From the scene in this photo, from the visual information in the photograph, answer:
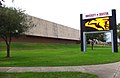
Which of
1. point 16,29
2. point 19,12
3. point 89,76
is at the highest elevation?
point 19,12

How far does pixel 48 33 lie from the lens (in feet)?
259

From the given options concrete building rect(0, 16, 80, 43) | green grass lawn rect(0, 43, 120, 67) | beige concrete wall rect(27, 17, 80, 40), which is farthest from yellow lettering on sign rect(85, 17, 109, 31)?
beige concrete wall rect(27, 17, 80, 40)

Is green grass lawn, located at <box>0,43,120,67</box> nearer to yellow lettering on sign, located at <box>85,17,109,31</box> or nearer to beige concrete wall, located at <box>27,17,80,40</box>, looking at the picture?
yellow lettering on sign, located at <box>85,17,109,31</box>

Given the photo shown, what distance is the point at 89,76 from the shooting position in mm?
12461

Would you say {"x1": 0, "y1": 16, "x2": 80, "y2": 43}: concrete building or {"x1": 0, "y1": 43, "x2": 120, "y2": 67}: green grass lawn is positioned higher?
{"x1": 0, "y1": 16, "x2": 80, "y2": 43}: concrete building

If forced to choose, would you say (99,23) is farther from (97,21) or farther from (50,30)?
(50,30)

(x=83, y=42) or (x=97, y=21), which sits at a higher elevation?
(x=97, y=21)

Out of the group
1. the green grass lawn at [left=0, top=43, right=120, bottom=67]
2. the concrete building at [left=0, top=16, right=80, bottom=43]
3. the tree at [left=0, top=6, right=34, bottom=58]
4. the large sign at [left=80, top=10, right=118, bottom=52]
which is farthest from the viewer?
the concrete building at [left=0, top=16, right=80, bottom=43]

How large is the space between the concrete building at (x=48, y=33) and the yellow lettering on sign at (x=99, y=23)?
843 inches

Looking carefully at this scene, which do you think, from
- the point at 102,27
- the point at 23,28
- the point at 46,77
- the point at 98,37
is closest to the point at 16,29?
the point at 23,28

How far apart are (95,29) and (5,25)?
66.4 ft

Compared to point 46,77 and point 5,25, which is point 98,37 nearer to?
point 5,25

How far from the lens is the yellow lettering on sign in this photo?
41.4 m

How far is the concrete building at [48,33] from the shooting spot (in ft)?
228
